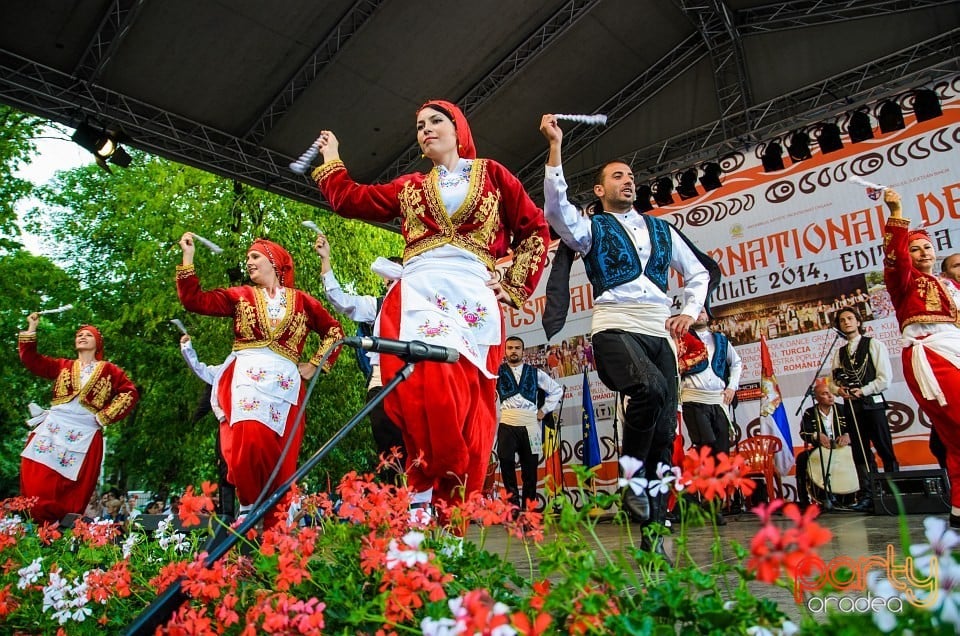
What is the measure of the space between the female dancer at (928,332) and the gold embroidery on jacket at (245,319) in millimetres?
3695

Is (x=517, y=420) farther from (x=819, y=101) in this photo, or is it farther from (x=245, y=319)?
(x=819, y=101)

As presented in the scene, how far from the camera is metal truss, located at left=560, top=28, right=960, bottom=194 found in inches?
267

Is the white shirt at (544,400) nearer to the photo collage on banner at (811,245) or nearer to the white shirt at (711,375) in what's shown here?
the photo collage on banner at (811,245)

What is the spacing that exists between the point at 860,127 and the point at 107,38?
24.2ft

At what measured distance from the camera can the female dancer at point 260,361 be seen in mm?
3631

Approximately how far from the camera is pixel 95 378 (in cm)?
554

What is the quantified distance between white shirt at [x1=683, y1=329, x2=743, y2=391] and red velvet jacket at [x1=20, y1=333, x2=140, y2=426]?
16.7 ft

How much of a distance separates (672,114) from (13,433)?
18.9 m

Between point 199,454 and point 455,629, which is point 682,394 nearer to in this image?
point 455,629

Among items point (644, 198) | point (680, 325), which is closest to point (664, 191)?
point (644, 198)

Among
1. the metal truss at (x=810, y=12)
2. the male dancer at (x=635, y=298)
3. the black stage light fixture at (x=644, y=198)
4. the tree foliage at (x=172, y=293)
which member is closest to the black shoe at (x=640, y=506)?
the male dancer at (x=635, y=298)

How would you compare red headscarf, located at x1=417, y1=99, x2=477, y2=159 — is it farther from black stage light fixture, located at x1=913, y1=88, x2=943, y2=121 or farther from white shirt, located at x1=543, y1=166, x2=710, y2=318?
black stage light fixture, located at x1=913, y1=88, x2=943, y2=121

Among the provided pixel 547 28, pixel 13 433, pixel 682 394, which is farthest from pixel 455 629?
pixel 13 433

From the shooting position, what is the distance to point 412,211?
2781mm
